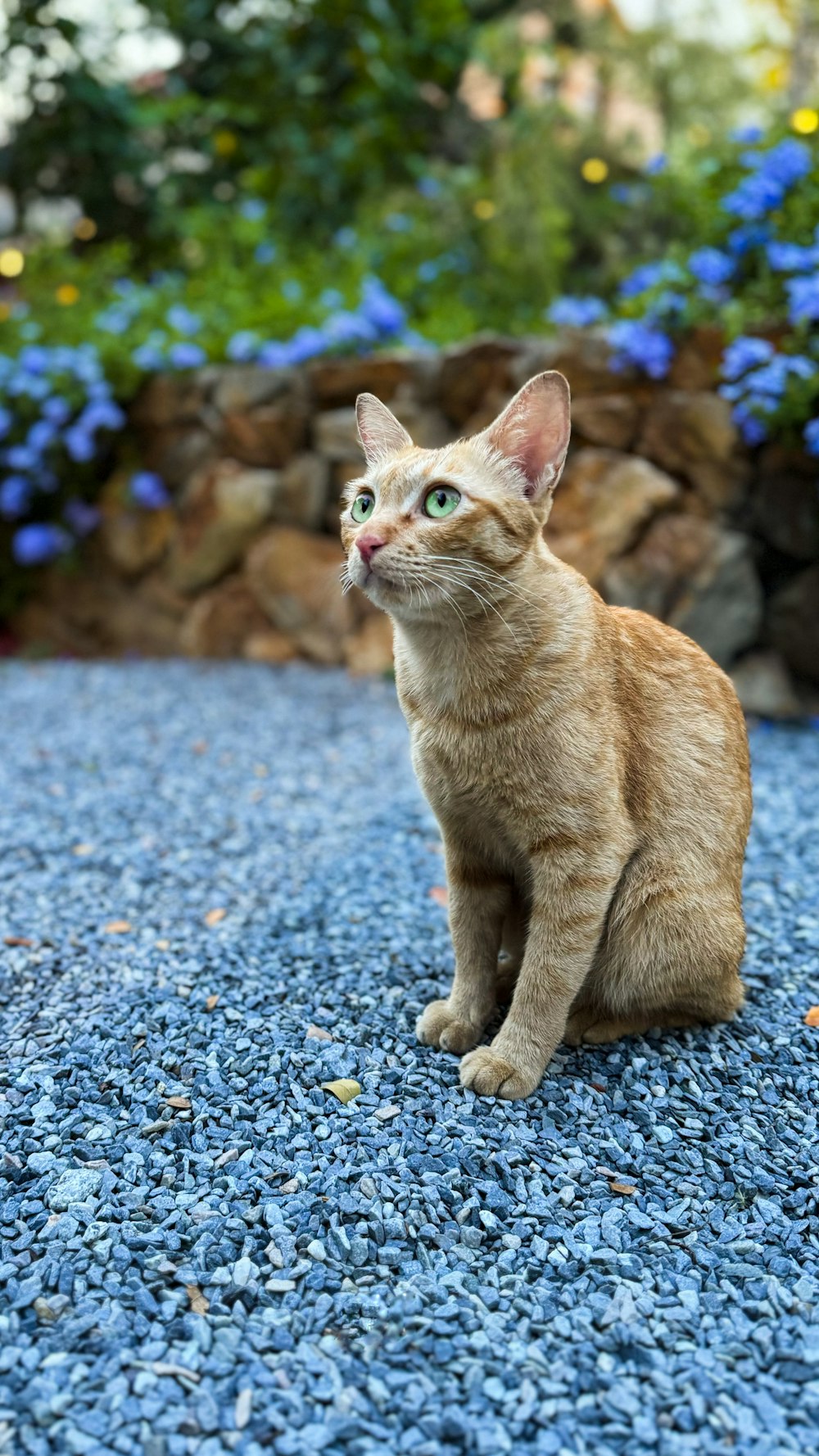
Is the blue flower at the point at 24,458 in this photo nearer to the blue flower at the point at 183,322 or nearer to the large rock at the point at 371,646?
the blue flower at the point at 183,322

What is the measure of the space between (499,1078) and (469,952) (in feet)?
1.03

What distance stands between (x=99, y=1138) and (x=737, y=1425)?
127 centimetres

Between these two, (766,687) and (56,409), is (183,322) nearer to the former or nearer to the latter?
(56,409)

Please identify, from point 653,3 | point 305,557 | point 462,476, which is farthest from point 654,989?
point 653,3

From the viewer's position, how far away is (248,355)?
21.7 ft

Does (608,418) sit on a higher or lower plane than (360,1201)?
higher

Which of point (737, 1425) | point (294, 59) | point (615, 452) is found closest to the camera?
point (737, 1425)

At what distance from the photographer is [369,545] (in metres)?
2.09

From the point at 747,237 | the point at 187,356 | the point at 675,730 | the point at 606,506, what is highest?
the point at 747,237

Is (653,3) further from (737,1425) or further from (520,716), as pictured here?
(737,1425)

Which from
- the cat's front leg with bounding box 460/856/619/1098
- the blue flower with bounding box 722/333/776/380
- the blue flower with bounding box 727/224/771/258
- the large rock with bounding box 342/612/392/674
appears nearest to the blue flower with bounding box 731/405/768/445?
the blue flower with bounding box 722/333/776/380

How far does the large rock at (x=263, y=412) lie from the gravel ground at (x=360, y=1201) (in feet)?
11.8

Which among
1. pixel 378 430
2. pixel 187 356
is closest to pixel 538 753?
pixel 378 430

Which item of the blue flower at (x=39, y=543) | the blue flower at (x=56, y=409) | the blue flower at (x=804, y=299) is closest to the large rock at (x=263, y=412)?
the blue flower at (x=56, y=409)
